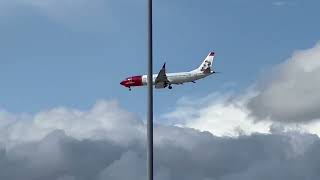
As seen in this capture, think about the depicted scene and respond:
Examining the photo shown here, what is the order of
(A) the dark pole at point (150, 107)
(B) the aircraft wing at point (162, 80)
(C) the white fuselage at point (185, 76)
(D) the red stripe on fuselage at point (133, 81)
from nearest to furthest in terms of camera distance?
(A) the dark pole at point (150, 107) → (B) the aircraft wing at point (162, 80) → (C) the white fuselage at point (185, 76) → (D) the red stripe on fuselage at point (133, 81)

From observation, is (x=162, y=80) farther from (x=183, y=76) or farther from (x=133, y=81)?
(x=133, y=81)

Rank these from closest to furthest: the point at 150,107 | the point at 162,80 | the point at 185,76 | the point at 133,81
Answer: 1. the point at 150,107
2. the point at 162,80
3. the point at 185,76
4. the point at 133,81

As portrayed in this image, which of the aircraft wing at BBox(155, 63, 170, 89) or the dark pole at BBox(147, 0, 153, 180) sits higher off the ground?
the dark pole at BBox(147, 0, 153, 180)

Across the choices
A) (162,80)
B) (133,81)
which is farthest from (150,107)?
(133,81)

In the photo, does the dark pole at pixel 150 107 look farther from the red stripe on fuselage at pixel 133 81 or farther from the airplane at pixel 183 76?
the red stripe on fuselage at pixel 133 81

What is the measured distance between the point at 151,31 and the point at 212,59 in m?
110

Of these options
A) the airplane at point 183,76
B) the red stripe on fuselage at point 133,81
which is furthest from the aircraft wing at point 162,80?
the red stripe on fuselage at point 133,81

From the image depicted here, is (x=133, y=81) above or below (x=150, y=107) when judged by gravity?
below

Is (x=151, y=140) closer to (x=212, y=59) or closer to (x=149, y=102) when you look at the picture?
(x=149, y=102)

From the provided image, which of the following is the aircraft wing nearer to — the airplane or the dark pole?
the airplane

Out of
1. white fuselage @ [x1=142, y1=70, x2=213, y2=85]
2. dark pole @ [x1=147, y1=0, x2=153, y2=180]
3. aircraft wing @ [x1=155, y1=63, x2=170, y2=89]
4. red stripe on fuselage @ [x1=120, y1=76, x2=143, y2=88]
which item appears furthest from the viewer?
red stripe on fuselage @ [x1=120, y1=76, x2=143, y2=88]

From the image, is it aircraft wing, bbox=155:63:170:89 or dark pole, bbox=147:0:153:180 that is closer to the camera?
dark pole, bbox=147:0:153:180

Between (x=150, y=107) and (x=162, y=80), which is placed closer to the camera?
(x=150, y=107)

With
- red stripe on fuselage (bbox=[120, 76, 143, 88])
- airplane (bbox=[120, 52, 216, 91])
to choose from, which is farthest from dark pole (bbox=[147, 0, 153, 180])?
red stripe on fuselage (bbox=[120, 76, 143, 88])
